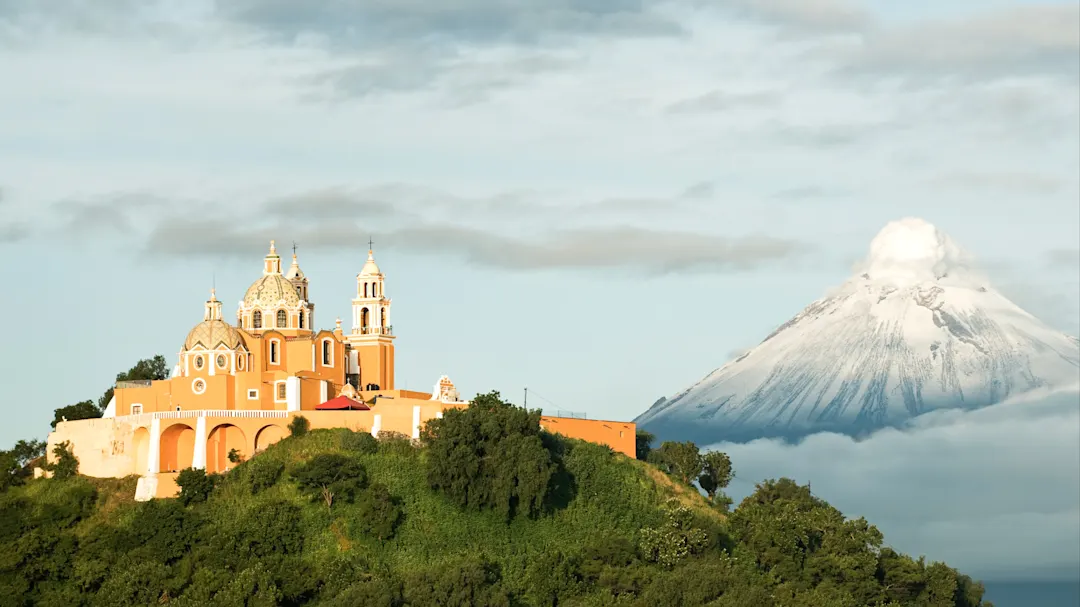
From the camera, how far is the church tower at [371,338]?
3268 inches

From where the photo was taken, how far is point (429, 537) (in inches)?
2854

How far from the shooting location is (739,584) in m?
71.3

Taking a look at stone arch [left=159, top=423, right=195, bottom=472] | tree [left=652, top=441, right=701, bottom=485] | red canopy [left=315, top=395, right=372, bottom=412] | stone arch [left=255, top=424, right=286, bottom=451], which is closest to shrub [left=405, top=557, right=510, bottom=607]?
stone arch [left=255, top=424, right=286, bottom=451]

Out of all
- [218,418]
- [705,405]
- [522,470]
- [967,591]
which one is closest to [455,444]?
[522,470]

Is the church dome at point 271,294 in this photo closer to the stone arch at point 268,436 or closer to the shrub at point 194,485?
the stone arch at point 268,436

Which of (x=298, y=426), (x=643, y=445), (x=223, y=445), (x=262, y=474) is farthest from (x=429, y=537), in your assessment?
(x=643, y=445)

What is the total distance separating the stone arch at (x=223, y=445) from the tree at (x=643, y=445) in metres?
18.6

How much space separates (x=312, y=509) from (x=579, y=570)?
1002 cm

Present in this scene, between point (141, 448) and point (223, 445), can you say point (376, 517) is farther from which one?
point (141, 448)

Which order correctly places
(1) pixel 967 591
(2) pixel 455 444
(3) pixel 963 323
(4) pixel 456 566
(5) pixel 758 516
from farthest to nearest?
(3) pixel 963 323 < (1) pixel 967 591 < (5) pixel 758 516 < (2) pixel 455 444 < (4) pixel 456 566

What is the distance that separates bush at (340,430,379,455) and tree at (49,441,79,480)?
1070 cm

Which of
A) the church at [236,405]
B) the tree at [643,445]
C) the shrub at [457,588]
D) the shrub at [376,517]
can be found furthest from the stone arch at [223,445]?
the tree at [643,445]

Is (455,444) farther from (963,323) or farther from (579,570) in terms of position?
(963,323)

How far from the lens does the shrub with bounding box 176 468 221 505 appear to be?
240ft
